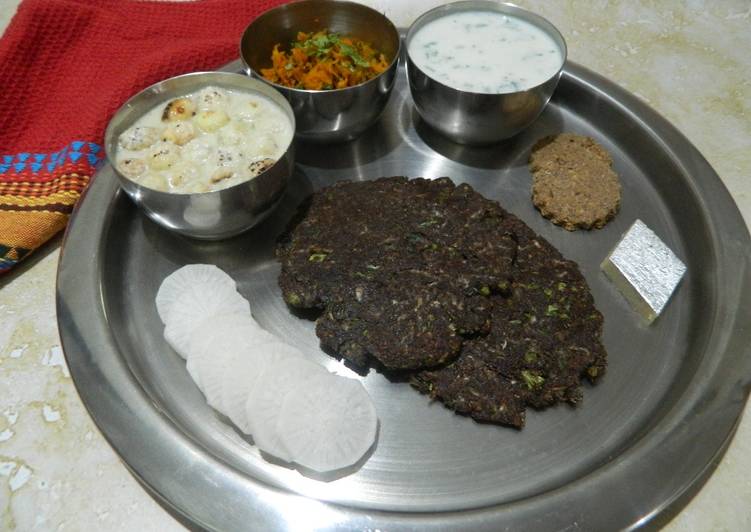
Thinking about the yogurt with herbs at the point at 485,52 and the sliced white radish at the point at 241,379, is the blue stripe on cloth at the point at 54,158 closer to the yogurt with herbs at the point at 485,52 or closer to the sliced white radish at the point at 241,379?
the sliced white radish at the point at 241,379

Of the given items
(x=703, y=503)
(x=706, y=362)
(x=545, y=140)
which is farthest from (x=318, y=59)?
(x=703, y=503)

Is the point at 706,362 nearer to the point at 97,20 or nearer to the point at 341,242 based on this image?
the point at 341,242

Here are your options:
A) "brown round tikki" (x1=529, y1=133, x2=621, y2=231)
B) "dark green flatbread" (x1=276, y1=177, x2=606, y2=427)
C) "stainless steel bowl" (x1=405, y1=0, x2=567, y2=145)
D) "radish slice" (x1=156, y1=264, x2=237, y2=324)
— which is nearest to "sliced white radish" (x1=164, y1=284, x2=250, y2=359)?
"radish slice" (x1=156, y1=264, x2=237, y2=324)

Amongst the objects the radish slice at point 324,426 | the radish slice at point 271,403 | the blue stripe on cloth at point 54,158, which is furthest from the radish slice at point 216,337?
the blue stripe on cloth at point 54,158

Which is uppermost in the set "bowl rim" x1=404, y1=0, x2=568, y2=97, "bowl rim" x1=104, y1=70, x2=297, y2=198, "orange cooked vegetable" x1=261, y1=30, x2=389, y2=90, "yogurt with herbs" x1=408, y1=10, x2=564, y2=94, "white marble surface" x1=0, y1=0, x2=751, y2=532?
"bowl rim" x1=404, y1=0, x2=568, y2=97

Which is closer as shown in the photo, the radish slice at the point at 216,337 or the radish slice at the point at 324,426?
the radish slice at the point at 324,426

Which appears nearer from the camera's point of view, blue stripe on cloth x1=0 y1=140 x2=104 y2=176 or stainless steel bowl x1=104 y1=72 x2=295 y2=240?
stainless steel bowl x1=104 y1=72 x2=295 y2=240

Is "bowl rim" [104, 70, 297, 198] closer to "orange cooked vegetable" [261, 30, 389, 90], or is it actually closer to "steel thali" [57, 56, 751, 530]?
"orange cooked vegetable" [261, 30, 389, 90]
